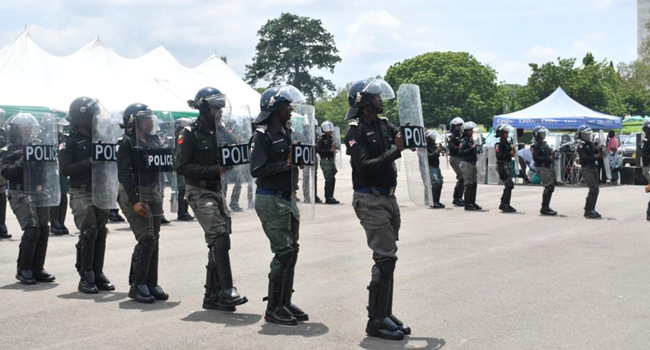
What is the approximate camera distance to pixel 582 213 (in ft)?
56.1

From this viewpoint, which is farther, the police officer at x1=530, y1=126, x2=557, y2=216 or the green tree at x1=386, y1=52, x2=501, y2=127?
the green tree at x1=386, y1=52, x2=501, y2=127

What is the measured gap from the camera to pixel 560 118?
1147 inches

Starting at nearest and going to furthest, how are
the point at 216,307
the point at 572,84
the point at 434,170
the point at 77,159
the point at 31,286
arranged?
the point at 216,307, the point at 77,159, the point at 31,286, the point at 434,170, the point at 572,84

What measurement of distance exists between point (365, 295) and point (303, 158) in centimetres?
188

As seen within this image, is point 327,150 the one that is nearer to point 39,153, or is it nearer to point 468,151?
point 468,151

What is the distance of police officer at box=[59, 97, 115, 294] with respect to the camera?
8320 mm

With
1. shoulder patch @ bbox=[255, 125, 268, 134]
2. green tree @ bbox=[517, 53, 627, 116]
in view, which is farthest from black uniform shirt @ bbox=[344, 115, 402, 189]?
green tree @ bbox=[517, 53, 627, 116]

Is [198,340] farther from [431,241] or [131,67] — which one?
[131,67]

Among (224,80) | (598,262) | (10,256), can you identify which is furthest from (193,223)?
(224,80)

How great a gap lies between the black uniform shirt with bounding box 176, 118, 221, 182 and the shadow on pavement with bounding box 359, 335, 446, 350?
2199 millimetres

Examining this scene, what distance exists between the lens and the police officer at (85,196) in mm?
8320

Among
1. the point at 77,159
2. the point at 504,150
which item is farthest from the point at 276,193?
the point at 504,150

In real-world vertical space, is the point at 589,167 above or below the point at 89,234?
above

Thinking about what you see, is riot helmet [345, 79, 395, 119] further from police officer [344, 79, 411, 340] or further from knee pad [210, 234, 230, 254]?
knee pad [210, 234, 230, 254]
